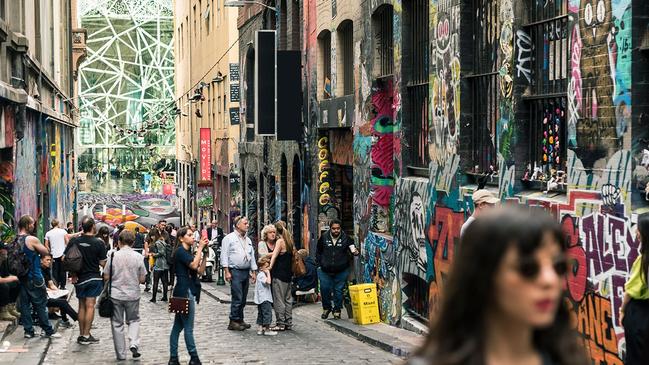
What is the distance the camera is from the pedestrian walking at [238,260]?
1762 cm

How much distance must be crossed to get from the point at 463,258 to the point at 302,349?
41.8 feet

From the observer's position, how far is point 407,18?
18.0m

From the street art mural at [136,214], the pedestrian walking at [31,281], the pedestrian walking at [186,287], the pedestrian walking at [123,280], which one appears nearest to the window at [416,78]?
the pedestrian walking at [186,287]

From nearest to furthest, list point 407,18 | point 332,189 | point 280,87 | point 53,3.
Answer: point 407,18 < point 332,189 < point 280,87 < point 53,3

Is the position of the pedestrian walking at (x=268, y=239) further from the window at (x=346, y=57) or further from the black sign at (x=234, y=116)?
the black sign at (x=234, y=116)

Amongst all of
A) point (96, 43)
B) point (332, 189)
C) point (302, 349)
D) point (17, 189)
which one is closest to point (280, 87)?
point (332, 189)

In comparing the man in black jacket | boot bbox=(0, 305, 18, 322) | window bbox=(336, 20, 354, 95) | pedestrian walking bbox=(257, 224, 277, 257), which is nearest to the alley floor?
boot bbox=(0, 305, 18, 322)

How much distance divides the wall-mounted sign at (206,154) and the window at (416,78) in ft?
104

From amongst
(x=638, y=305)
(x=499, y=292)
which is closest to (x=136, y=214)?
(x=638, y=305)

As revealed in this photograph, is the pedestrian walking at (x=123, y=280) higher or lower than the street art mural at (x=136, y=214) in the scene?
higher

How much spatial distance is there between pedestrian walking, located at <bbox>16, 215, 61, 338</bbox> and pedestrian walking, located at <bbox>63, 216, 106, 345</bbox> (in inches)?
23.6

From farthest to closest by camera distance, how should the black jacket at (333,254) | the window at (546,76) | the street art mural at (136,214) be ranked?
the street art mural at (136,214) → the black jacket at (333,254) → the window at (546,76)

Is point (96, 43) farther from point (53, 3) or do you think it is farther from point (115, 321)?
point (115, 321)

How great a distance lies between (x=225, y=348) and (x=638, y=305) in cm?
939
